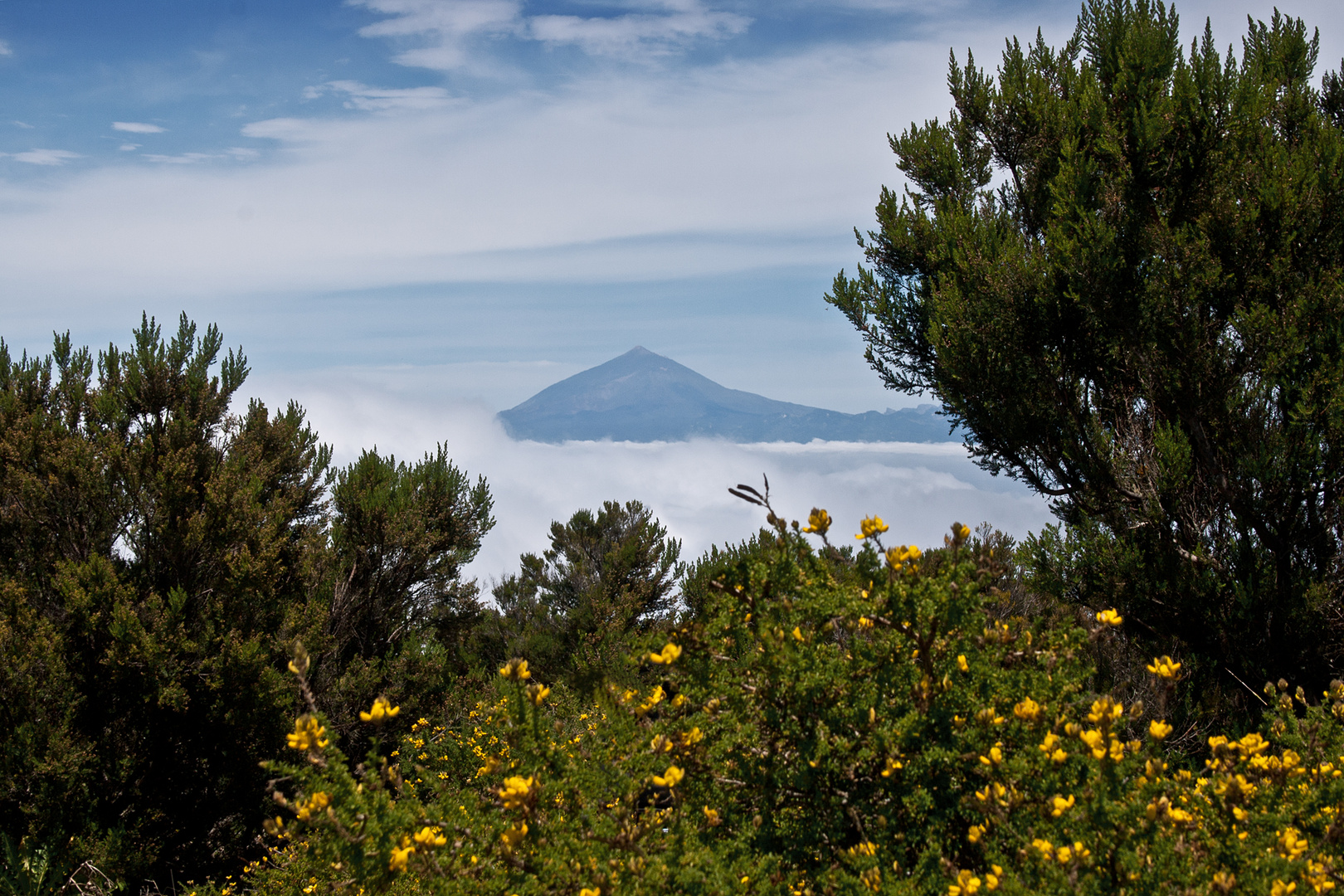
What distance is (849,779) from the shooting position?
2.44m

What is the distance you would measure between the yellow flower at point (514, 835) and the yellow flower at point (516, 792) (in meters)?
0.06

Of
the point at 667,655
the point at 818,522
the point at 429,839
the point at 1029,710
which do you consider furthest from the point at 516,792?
the point at 1029,710

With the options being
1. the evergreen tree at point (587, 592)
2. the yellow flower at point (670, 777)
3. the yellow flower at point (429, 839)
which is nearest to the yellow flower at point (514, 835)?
the yellow flower at point (429, 839)

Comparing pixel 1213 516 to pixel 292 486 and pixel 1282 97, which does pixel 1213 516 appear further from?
pixel 292 486

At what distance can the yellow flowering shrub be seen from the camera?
84.5 inches

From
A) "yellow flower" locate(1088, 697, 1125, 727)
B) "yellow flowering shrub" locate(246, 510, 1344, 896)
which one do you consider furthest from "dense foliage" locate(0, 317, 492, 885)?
"yellow flower" locate(1088, 697, 1125, 727)

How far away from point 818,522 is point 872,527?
16 cm

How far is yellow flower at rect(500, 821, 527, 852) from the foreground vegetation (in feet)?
0.10

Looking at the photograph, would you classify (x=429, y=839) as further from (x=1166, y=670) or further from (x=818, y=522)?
(x=1166, y=670)

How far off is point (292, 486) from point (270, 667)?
120 inches

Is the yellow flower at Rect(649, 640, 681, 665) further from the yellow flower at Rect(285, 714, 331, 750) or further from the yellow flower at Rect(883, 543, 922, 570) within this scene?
the yellow flower at Rect(285, 714, 331, 750)

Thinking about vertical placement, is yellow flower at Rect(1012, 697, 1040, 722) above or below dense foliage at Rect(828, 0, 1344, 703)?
below

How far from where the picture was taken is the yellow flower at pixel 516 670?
8.45ft

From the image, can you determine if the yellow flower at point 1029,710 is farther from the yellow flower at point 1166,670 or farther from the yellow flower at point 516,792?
the yellow flower at point 516,792
